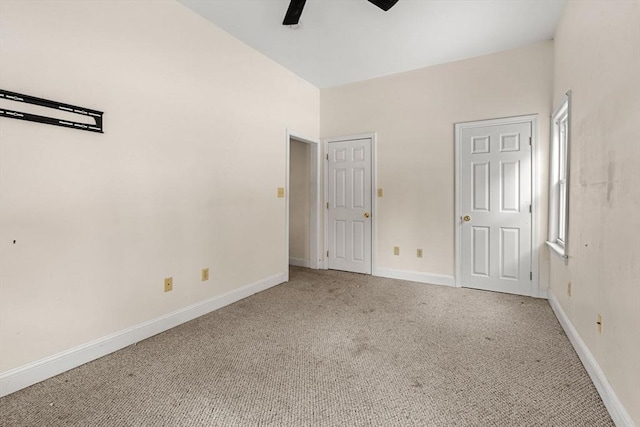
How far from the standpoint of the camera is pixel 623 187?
4.87ft

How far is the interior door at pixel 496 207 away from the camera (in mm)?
3416

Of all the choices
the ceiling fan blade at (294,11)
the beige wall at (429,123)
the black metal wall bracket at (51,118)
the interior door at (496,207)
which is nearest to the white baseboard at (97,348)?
the black metal wall bracket at (51,118)

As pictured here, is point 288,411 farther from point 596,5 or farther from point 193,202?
point 596,5

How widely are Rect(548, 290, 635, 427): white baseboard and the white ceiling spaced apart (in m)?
2.69

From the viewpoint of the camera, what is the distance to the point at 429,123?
3.92 m

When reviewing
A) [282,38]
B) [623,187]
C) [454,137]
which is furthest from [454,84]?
[623,187]

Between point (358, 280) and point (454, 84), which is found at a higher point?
point (454, 84)

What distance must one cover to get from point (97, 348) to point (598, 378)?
10.2 feet

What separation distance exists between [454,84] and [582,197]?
7.20ft

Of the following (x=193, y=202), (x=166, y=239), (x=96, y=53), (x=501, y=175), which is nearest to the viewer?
(x=96, y=53)

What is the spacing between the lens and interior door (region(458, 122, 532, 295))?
3.42 m

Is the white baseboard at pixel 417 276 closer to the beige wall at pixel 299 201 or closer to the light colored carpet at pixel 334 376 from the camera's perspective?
the light colored carpet at pixel 334 376

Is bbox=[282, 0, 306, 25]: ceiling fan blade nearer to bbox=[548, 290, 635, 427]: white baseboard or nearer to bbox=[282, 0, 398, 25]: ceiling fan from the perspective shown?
bbox=[282, 0, 398, 25]: ceiling fan

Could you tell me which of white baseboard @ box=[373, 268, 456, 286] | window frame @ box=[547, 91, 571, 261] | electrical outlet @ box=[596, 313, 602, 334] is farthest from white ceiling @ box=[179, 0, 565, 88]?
white baseboard @ box=[373, 268, 456, 286]
